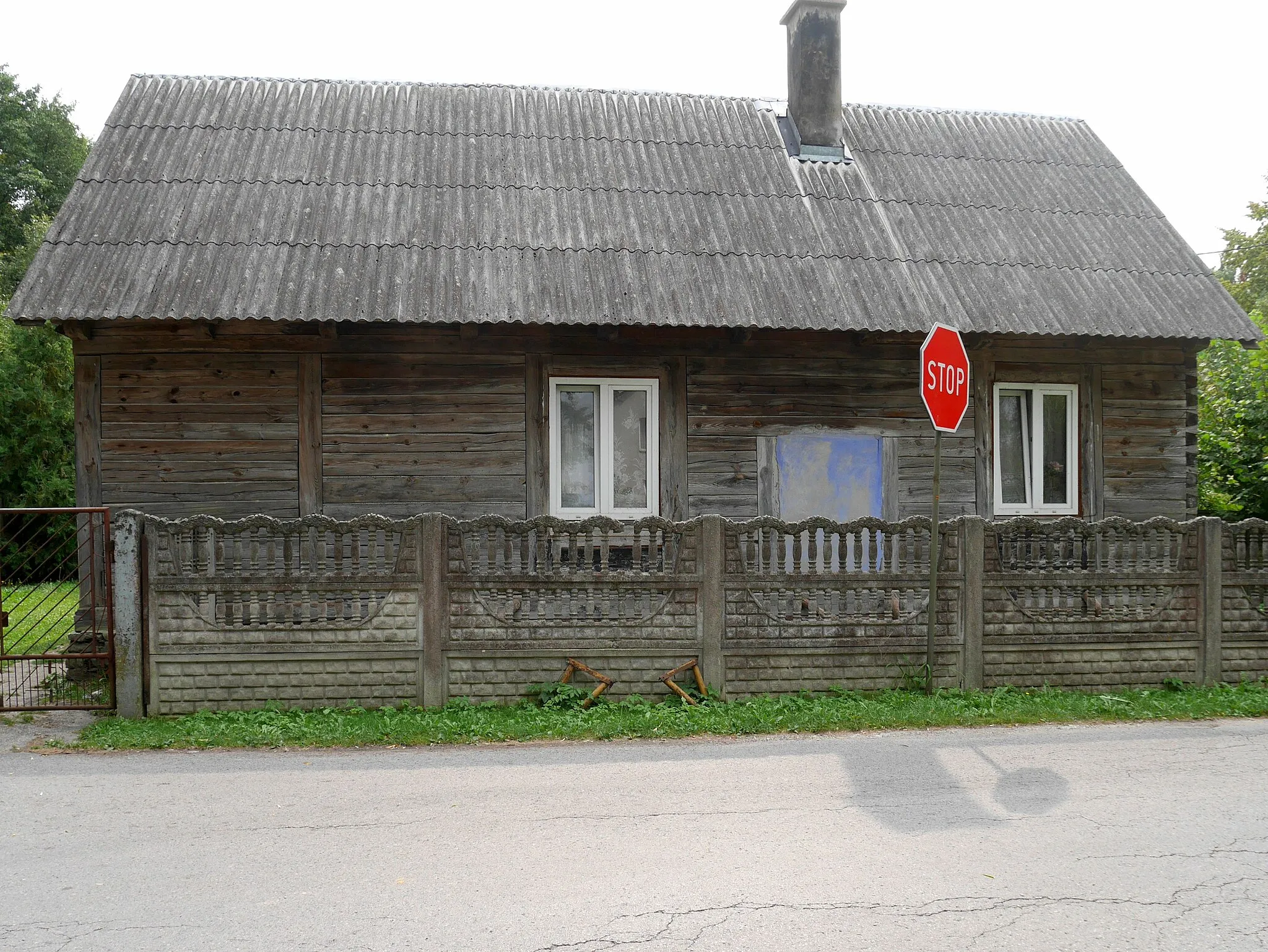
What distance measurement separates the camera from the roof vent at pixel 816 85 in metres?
13.0

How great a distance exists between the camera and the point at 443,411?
33.7 ft

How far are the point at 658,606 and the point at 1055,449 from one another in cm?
634

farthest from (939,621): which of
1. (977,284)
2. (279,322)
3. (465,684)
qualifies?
(279,322)

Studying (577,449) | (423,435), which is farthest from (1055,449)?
(423,435)

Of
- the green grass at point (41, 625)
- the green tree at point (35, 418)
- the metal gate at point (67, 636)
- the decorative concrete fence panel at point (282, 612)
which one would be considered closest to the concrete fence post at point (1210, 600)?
the decorative concrete fence panel at point (282, 612)

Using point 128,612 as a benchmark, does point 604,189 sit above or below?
above

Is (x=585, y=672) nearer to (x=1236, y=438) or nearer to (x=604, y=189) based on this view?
(x=604, y=189)

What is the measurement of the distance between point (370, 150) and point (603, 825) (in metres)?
9.48

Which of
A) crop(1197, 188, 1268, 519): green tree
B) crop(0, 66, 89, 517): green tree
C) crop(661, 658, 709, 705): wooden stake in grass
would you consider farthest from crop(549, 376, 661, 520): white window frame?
crop(0, 66, 89, 517): green tree

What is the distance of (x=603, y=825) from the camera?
5.05 metres

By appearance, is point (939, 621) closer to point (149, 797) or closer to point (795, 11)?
point (149, 797)

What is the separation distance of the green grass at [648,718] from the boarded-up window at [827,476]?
3196 mm

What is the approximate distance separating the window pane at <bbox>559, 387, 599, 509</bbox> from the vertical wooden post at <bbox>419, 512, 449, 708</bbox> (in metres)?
3.25

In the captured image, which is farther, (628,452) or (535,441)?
→ (628,452)
